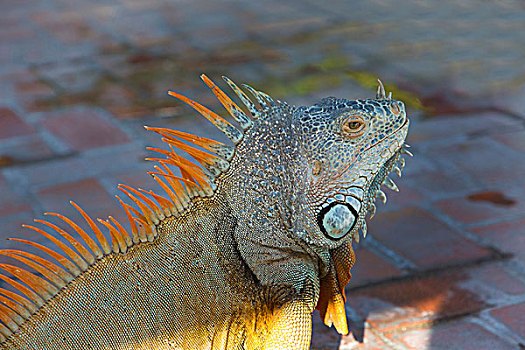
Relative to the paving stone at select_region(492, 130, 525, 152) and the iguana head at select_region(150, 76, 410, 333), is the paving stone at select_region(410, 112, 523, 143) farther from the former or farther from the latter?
the iguana head at select_region(150, 76, 410, 333)

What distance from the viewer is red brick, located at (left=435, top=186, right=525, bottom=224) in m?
4.26

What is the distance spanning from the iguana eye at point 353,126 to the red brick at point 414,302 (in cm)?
119

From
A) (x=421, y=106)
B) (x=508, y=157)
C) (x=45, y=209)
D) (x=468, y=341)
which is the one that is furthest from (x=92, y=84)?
(x=468, y=341)

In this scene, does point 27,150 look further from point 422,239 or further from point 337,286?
point 337,286

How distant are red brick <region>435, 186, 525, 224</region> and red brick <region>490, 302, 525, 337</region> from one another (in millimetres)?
873

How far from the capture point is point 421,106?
234 inches

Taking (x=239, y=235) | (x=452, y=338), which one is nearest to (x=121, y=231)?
(x=239, y=235)

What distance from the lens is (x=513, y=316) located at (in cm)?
334

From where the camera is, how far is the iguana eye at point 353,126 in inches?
95.4

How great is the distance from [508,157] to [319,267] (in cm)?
287

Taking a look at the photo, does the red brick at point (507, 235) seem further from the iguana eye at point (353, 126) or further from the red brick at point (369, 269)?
the iguana eye at point (353, 126)

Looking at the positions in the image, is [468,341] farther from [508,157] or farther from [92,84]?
[92,84]

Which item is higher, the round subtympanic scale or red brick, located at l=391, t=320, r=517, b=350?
red brick, located at l=391, t=320, r=517, b=350

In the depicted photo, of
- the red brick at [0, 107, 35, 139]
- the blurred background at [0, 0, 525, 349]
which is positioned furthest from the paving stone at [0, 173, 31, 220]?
the red brick at [0, 107, 35, 139]
